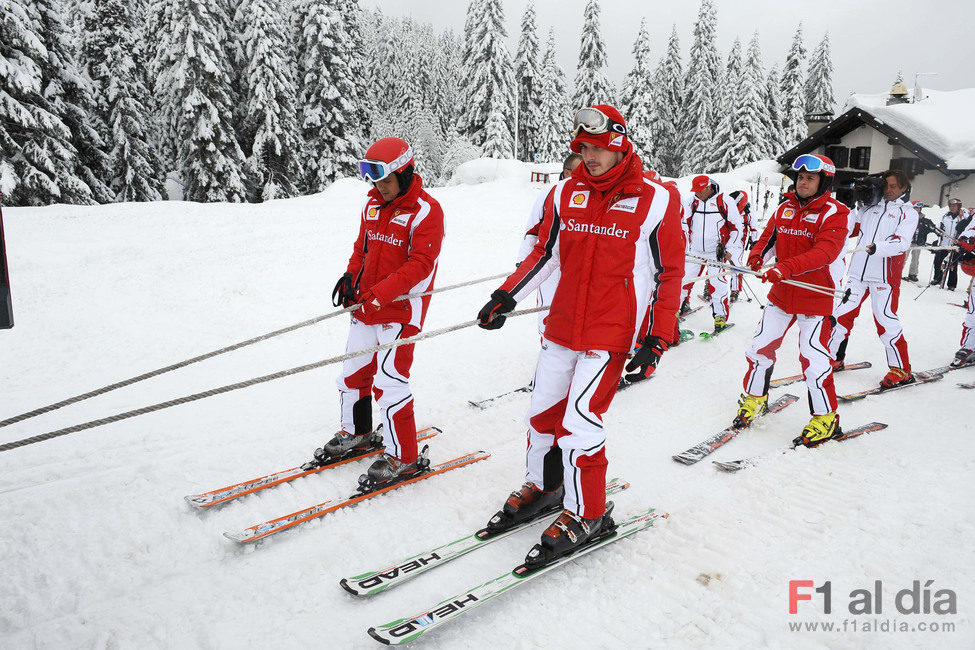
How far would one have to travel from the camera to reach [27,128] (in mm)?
18562

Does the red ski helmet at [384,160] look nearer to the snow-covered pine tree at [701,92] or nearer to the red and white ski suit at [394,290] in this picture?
the red and white ski suit at [394,290]

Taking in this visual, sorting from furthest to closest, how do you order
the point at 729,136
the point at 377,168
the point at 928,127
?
the point at 729,136, the point at 928,127, the point at 377,168

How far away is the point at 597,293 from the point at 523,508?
1.52m

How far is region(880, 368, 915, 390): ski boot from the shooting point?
22.7ft

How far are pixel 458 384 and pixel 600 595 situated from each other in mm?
3932

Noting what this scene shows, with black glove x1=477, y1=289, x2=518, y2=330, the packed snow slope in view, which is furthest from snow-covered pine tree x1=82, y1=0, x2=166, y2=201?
black glove x1=477, y1=289, x2=518, y2=330

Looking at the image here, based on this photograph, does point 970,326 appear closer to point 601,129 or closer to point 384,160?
point 601,129

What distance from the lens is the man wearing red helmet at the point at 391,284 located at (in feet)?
13.5

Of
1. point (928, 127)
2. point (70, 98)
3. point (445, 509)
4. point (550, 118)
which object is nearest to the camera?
point (445, 509)

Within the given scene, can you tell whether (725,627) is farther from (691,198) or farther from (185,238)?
(185,238)

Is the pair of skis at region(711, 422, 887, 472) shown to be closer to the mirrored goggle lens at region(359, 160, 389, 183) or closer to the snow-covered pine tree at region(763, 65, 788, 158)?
the mirrored goggle lens at region(359, 160, 389, 183)

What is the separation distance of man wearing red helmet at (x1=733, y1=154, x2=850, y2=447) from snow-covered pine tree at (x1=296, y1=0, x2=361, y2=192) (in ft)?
91.1

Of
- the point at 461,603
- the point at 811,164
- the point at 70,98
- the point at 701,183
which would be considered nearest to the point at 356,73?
the point at 70,98

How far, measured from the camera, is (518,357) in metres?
8.05
